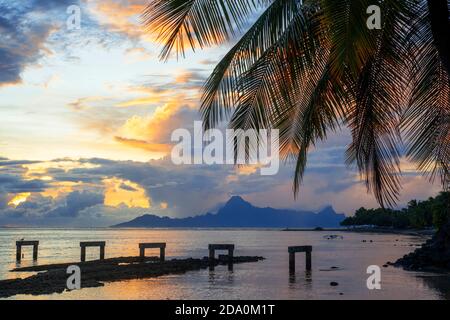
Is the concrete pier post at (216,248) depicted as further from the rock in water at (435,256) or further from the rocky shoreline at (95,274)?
the rock in water at (435,256)

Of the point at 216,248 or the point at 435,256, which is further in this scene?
the point at 216,248

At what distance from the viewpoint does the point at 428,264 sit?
130ft

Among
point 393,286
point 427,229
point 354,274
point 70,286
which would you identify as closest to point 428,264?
point 354,274

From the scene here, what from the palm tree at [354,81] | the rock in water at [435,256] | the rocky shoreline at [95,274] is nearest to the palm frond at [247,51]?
the palm tree at [354,81]

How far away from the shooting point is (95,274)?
1300 inches

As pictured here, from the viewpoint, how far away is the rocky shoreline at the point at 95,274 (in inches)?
1016

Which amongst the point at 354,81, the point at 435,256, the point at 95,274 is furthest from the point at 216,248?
the point at 354,81

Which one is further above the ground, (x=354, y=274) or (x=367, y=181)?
(x=367, y=181)

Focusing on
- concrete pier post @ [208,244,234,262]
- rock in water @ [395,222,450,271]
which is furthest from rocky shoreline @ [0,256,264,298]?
rock in water @ [395,222,450,271]

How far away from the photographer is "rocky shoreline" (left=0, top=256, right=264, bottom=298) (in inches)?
1016

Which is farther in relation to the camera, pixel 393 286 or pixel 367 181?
pixel 393 286

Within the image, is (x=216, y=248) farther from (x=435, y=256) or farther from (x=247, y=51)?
(x=247, y=51)
